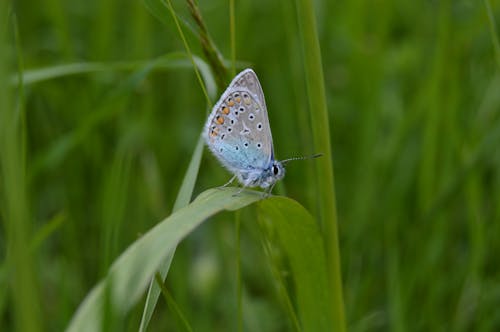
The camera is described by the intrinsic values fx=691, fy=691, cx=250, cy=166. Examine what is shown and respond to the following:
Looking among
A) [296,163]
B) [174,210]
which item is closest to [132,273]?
[174,210]

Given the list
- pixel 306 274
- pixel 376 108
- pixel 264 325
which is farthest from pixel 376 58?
pixel 306 274

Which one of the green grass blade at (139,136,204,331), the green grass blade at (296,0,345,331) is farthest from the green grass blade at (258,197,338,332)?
the green grass blade at (139,136,204,331)

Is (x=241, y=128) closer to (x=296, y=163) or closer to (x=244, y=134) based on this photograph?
(x=244, y=134)

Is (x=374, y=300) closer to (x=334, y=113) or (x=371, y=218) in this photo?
(x=371, y=218)

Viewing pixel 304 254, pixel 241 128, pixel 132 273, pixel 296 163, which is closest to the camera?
pixel 132 273

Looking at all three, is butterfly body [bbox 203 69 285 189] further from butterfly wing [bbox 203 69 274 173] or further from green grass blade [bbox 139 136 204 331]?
green grass blade [bbox 139 136 204 331]

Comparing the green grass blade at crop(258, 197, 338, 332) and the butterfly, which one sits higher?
the butterfly
